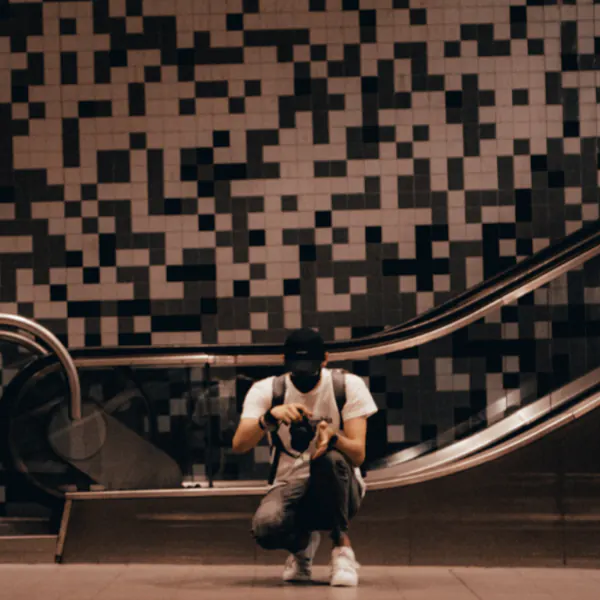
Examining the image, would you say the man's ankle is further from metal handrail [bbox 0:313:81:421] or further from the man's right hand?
metal handrail [bbox 0:313:81:421]

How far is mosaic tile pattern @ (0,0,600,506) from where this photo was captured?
28.3ft

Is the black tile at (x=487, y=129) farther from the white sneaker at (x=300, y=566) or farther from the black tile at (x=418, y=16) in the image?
the white sneaker at (x=300, y=566)

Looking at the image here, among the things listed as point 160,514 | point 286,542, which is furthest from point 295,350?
point 160,514

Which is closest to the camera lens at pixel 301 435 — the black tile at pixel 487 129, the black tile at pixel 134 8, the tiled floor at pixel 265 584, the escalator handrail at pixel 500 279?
the tiled floor at pixel 265 584

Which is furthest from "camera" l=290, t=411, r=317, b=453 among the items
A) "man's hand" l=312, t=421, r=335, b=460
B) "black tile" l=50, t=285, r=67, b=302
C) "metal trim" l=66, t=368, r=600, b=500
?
"black tile" l=50, t=285, r=67, b=302

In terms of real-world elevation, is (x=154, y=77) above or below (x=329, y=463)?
above

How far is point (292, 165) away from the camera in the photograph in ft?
28.6

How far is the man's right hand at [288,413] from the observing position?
5.72 metres

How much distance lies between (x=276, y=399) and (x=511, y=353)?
1.90m

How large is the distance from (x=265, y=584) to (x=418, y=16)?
178 inches

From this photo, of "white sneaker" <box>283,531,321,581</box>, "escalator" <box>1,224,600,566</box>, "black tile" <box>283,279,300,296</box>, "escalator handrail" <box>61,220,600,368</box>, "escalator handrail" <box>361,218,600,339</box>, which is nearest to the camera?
"white sneaker" <box>283,531,321,581</box>

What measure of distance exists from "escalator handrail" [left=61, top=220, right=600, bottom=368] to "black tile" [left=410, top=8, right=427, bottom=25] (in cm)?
222

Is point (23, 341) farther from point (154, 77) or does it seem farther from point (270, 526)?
point (270, 526)

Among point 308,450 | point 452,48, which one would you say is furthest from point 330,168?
point 308,450
